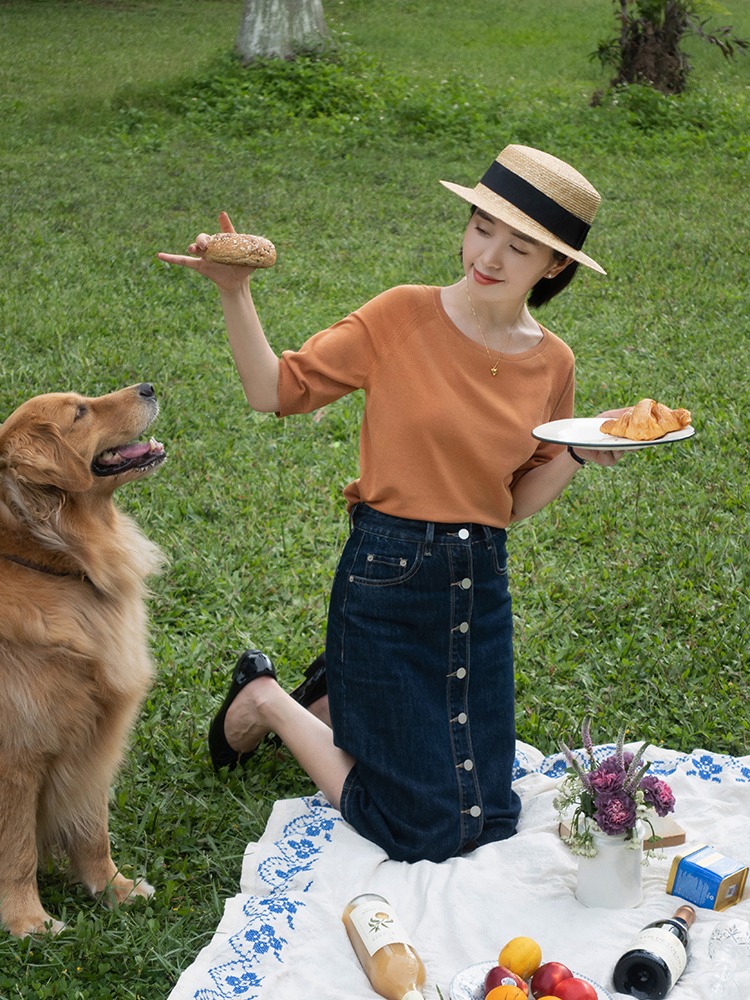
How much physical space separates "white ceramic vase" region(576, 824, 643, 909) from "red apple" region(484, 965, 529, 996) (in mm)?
454

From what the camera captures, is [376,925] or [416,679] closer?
[376,925]

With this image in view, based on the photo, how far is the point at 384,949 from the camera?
2.70 meters

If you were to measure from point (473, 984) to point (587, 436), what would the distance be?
1398 millimetres

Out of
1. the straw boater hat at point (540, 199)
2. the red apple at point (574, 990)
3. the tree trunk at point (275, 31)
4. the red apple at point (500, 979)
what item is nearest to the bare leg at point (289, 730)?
the red apple at point (500, 979)

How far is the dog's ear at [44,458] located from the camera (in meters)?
2.78

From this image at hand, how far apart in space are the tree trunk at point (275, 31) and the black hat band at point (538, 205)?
12.5 metres

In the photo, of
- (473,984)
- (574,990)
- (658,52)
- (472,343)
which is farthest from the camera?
(658,52)

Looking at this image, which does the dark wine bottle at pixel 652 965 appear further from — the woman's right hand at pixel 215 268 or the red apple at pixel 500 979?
the woman's right hand at pixel 215 268

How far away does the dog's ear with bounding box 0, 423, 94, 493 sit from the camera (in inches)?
109

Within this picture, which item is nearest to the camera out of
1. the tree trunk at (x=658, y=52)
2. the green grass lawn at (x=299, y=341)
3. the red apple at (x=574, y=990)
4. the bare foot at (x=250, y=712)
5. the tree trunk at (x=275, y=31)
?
the red apple at (x=574, y=990)

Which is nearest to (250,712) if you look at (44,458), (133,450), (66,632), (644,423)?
(66,632)

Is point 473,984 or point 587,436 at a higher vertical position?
point 587,436

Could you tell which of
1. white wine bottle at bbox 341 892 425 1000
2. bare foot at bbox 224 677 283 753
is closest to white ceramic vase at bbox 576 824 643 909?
white wine bottle at bbox 341 892 425 1000

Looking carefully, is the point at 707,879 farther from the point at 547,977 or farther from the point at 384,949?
the point at 384,949
